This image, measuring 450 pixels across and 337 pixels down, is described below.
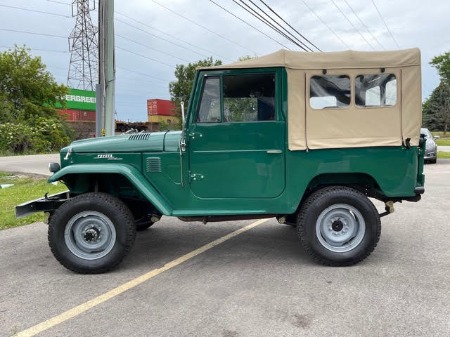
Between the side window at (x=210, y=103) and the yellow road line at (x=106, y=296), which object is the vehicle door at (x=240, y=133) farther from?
the yellow road line at (x=106, y=296)

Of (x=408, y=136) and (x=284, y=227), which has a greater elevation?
(x=408, y=136)

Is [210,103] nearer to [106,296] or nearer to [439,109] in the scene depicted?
[106,296]

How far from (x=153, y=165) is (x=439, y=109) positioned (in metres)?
67.4

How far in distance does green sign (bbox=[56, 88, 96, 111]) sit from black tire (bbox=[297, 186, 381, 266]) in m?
48.9

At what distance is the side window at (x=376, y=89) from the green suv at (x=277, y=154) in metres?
0.01

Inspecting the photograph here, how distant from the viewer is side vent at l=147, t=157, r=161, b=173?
4789mm

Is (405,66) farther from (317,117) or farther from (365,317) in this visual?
(365,317)

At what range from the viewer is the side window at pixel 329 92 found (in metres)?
4.68

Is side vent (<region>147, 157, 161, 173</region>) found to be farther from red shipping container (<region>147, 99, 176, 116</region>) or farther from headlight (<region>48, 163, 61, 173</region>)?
red shipping container (<region>147, 99, 176, 116</region>)

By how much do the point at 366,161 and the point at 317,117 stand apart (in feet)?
2.39

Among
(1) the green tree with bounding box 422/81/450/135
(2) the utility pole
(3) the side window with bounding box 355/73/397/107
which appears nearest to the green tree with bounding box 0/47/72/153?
(2) the utility pole

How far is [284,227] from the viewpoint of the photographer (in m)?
6.69

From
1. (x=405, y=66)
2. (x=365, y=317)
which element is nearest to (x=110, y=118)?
(x=405, y=66)

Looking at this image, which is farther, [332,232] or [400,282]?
[332,232]
